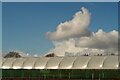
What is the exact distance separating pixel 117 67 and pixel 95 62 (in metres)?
3.67

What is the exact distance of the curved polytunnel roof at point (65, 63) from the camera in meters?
32.1

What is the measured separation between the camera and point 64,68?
114 ft

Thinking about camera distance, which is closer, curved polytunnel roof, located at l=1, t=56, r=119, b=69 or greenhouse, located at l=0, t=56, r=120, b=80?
greenhouse, located at l=0, t=56, r=120, b=80

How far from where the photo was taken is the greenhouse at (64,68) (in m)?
30.4

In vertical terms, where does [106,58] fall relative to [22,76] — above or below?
above

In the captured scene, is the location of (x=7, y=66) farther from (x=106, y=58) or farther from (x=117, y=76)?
(x=117, y=76)

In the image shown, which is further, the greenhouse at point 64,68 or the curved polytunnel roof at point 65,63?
the curved polytunnel roof at point 65,63

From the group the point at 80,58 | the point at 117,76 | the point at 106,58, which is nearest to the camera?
the point at 117,76

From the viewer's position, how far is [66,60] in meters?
36.6

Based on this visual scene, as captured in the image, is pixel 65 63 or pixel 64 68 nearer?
pixel 64 68

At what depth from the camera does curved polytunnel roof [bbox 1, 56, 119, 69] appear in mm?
32112

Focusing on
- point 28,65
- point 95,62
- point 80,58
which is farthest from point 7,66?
point 95,62

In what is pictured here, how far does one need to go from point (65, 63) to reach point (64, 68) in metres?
1.05

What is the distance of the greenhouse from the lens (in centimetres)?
3041
